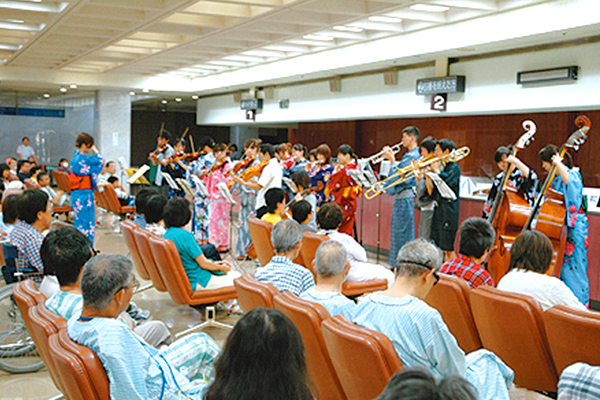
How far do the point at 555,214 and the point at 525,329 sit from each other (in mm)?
2477

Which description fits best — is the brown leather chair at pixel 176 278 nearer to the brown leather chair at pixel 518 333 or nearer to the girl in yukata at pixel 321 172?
the brown leather chair at pixel 518 333

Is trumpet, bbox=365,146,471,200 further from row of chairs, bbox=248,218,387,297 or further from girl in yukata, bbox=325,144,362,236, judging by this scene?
row of chairs, bbox=248,218,387,297

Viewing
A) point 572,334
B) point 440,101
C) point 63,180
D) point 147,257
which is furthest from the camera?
point 63,180

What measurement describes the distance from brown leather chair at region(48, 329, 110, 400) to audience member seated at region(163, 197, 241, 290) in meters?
2.26

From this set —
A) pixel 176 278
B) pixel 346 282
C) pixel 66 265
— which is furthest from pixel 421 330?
pixel 176 278

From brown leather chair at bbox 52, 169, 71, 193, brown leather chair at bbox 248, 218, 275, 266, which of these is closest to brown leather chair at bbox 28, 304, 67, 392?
brown leather chair at bbox 248, 218, 275, 266

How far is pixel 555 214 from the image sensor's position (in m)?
4.78

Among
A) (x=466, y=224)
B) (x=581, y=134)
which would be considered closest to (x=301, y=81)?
(x=581, y=134)

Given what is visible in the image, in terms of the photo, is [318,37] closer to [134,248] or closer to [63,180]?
[134,248]

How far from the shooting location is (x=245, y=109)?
1280 cm

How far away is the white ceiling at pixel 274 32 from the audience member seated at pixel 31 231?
2757 mm

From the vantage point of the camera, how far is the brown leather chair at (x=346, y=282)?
4309mm

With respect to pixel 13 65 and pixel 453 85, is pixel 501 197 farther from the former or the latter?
pixel 13 65

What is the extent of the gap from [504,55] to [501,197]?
2.59m
